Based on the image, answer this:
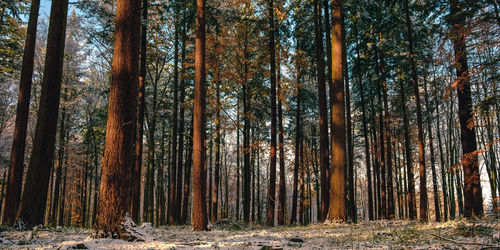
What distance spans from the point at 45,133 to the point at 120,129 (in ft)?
12.6

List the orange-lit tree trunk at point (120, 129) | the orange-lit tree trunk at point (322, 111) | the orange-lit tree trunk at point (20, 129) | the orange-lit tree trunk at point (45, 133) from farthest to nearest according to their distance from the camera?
1. the orange-lit tree trunk at point (322, 111)
2. the orange-lit tree trunk at point (20, 129)
3. the orange-lit tree trunk at point (45, 133)
4. the orange-lit tree trunk at point (120, 129)

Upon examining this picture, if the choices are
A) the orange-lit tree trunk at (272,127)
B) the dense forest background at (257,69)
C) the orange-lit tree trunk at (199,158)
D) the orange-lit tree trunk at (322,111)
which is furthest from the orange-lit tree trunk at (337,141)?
the orange-lit tree trunk at (199,158)

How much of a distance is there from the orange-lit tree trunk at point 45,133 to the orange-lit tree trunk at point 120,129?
11.6ft

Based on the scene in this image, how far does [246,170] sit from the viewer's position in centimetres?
1470

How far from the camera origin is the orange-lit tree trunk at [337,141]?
33.5 ft

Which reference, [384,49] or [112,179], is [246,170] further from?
[384,49]

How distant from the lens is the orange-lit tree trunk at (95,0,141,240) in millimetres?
5773

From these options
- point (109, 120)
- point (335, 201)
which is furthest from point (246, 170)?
point (109, 120)

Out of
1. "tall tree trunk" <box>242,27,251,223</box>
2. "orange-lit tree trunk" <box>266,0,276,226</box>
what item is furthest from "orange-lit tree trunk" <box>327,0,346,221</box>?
"tall tree trunk" <box>242,27,251,223</box>

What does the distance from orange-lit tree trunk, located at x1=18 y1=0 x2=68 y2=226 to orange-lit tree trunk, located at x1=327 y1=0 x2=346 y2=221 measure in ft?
28.2

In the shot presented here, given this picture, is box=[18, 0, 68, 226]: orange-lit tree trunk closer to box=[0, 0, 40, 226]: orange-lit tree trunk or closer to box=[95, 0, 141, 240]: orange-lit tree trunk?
box=[0, 0, 40, 226]: orange-lit tree trunk

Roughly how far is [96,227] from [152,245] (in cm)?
135

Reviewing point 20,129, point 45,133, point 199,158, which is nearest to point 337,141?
point 199,158

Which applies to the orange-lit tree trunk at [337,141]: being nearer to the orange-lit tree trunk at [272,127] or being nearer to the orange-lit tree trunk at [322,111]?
the orange-lit tree trunk at [322,111]
